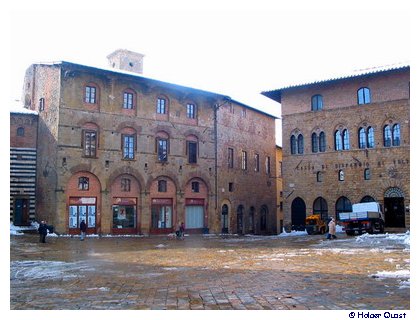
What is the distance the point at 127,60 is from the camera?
35031 millimetres

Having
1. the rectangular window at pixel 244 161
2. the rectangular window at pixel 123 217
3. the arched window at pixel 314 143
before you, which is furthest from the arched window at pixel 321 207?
the rectangular window at pixel 123 217

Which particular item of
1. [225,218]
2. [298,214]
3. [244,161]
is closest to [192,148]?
[225,218]

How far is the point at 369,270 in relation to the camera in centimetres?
1171

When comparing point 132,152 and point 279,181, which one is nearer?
point 132,152

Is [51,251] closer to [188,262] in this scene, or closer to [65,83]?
[188,262]

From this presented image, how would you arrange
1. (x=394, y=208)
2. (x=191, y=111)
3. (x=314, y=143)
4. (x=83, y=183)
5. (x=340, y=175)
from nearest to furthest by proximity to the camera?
(x=83, y=183)
(x=394, y=208)
(x=340, y=175)
(x=314, y=143)
(x=191, y=111)

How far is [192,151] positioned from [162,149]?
263 cm

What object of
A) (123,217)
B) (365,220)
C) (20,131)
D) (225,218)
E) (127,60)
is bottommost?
(225,218)

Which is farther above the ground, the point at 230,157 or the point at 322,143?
the point at 322,143

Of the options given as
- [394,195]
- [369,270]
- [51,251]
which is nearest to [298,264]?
[369,270]

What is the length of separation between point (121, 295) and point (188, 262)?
6231mm

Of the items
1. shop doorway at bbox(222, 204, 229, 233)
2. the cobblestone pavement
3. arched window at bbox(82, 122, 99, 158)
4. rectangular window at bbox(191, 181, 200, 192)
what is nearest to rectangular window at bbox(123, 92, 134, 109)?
arched window at bbox(82, 122, 99, 158)

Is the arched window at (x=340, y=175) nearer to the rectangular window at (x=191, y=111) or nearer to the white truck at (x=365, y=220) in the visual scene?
the white truck at (x=365, y=220)

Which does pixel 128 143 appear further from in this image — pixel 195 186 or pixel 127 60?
pixel 127 60
